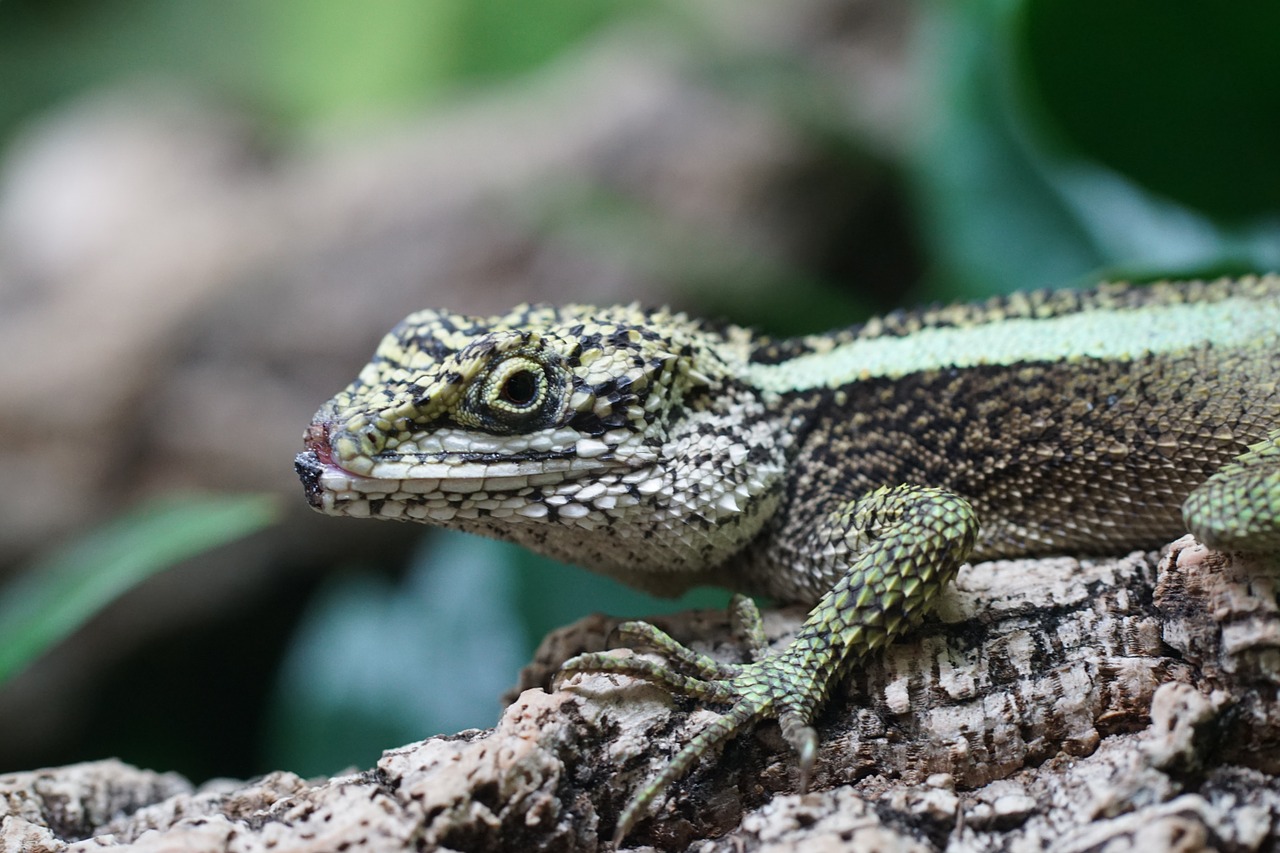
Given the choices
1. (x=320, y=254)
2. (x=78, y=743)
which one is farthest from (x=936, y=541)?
(x=78, y=743)

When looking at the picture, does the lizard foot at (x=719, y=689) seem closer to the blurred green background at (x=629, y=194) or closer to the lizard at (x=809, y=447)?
the lizard at (x=809, y=447)

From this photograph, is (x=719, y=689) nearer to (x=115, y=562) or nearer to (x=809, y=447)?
(x=809, y=447)

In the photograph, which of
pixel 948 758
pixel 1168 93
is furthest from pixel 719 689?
pixel 1168 93

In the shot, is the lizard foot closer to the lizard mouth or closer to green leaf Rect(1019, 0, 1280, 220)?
the lizard mouth

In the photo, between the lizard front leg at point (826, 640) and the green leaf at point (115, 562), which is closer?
the lizard front leg at point (826, 640)

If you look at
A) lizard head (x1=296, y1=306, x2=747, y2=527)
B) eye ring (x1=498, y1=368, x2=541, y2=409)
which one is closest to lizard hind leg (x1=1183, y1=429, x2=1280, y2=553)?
lizard head (x1=296, y1=306, x2=747, y2=527)

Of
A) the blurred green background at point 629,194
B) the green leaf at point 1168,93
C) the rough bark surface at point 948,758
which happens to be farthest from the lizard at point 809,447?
the green leaf at point 1168,93
